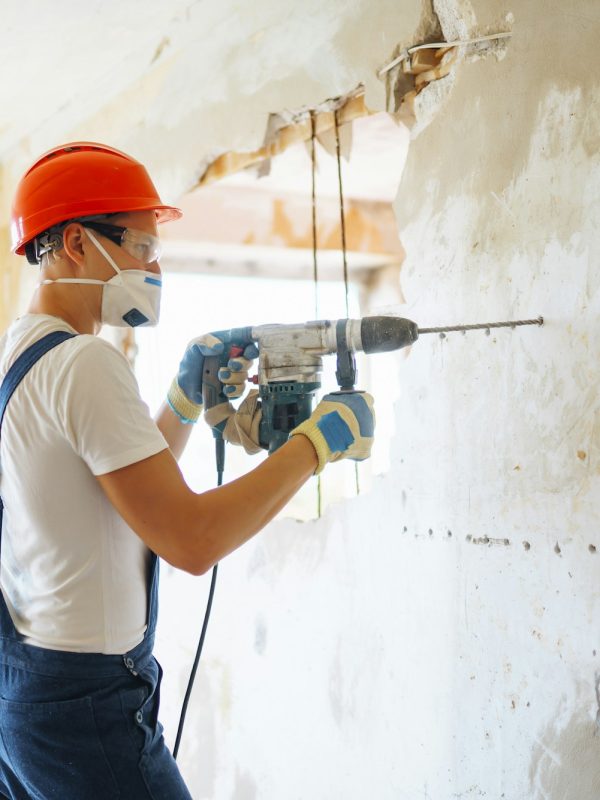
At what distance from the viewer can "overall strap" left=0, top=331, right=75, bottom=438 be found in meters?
1.19

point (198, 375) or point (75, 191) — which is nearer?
point (75, 191)

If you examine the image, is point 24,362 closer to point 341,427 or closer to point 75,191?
point 75,191

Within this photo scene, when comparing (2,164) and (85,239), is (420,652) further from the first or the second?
(2,164)

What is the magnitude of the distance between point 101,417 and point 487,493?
72cm

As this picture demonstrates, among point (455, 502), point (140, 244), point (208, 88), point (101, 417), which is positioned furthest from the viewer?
point (208, 88)

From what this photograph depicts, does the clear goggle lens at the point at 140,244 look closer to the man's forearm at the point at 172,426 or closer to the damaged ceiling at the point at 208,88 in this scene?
the man's forearm at the point at 172,426

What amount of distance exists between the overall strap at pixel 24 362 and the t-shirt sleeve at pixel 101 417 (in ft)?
0.23

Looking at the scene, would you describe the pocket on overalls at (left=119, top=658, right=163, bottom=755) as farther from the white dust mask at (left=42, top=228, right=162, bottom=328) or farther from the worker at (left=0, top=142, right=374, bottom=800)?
the white dust mask at (left=42, top=228, right=162, bottom=328)

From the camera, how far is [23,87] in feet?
9.59

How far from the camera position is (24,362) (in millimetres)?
1200

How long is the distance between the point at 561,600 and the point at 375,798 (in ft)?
2.40

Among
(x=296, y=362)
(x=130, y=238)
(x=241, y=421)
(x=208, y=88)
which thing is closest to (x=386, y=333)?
(x=296, y=362)

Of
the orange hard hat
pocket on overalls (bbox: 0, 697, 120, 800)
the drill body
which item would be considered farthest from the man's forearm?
pocket on overalls (bbox: 0, 697, 120, 800)

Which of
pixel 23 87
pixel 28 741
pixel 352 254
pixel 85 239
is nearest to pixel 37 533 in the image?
pixel 28 741
